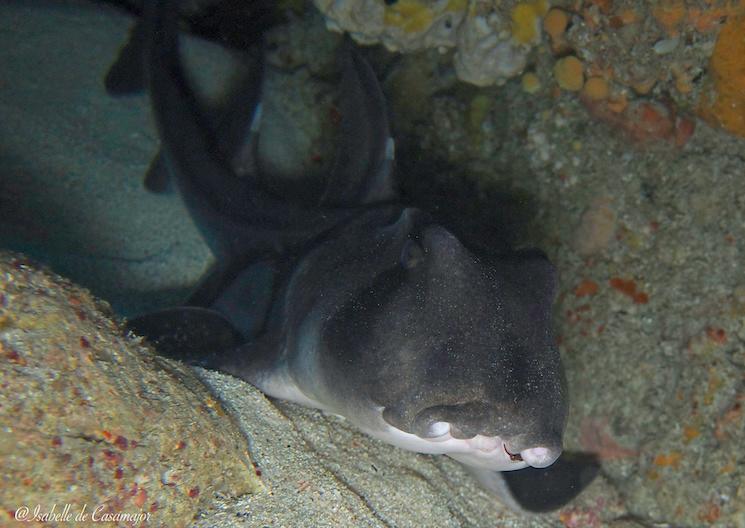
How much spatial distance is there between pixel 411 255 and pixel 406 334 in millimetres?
373

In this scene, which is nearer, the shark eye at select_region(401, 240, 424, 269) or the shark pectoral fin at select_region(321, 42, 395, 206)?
the shark eye at select_region(401, 240, 424, 269)

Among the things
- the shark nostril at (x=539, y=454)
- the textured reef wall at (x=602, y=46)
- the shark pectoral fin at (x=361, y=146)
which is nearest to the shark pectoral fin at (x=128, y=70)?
the textured reef wall at (x=602, y=46)

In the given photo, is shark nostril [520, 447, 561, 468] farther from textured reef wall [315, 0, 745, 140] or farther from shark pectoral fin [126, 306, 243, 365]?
textured reef wall [315, 0, 745, 140]

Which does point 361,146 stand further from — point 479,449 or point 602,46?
point 479,449

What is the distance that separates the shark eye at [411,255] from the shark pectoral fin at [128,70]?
4.18 m

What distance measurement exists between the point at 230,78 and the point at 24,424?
4.80 m

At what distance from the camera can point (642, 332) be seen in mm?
4039

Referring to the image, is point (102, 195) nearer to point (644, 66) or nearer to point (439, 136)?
point (439, 136)

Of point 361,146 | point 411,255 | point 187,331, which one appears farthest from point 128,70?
point 411,255

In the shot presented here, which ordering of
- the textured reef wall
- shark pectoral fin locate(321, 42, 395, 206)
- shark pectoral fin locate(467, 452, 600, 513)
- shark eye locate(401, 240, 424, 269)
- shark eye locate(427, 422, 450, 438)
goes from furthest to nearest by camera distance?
shark pectoral fin locate(321, 42, 395, 206), the textured reef wall, shark pectoral fin locate(467, 452, 600, 513), shark eye locate(401, 240, 424, 269), shark eye locate(427, 422, 450, 438)

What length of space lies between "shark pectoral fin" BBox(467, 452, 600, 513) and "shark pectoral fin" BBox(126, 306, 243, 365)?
5.90 ft

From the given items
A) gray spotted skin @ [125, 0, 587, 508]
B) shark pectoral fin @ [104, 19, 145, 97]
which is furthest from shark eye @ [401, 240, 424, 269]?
shark pectoral fin @ [104, 19, 145, 97]

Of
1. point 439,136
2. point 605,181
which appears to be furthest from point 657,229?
point 439,136

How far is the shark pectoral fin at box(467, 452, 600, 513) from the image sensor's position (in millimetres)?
3357
